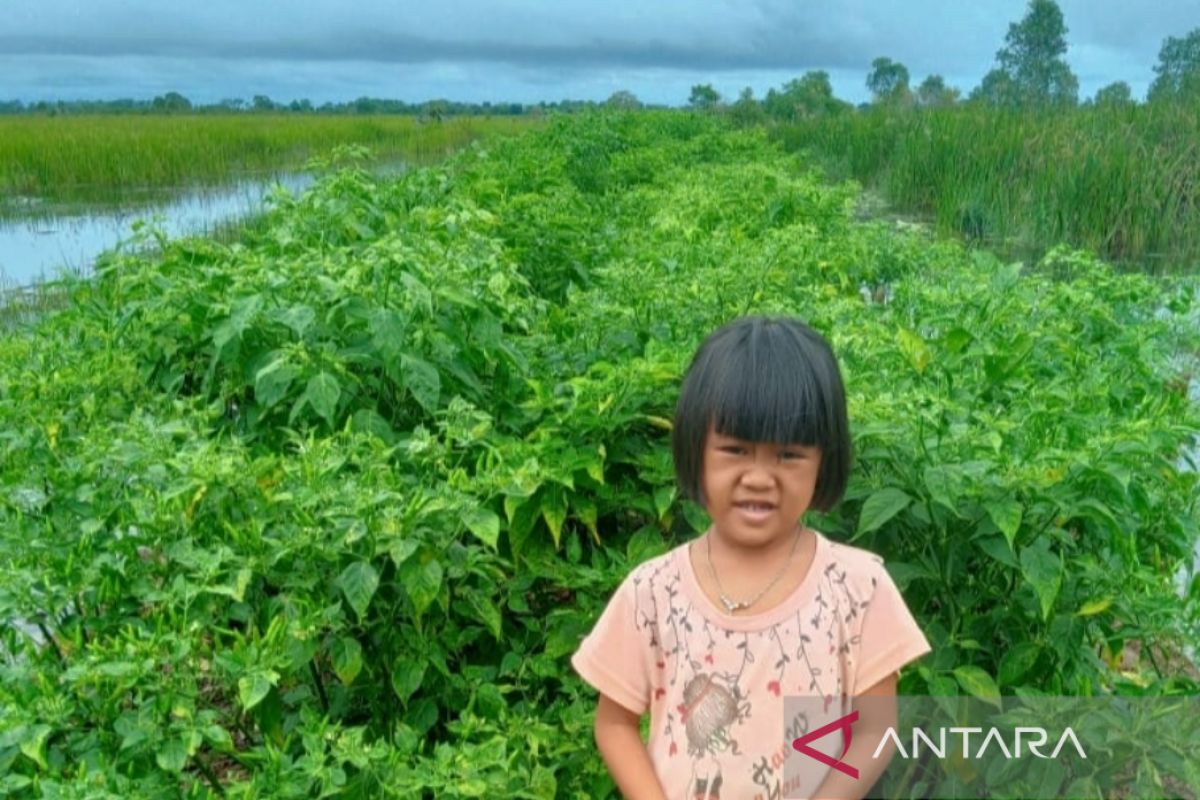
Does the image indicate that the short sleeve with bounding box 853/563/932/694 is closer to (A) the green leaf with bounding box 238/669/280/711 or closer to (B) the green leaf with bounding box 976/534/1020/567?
(B) the green leaf with bounding box 976/534/1020/567

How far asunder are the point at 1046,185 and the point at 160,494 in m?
11.2

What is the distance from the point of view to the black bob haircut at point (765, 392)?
180 centimetres

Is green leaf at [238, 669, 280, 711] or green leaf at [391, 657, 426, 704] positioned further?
green leaf at [391, 657, 426, 704]

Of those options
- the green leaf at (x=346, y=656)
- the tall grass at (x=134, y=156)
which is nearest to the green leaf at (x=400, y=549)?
the green leaf at (x=346, y=656)

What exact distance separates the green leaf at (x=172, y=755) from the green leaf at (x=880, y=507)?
117 cm

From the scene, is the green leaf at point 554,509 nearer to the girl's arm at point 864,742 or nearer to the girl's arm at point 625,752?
the girl's arm at point 625,752

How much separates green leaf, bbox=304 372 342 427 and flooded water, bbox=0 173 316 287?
874cm

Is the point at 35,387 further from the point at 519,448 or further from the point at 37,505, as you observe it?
the point at 519,448

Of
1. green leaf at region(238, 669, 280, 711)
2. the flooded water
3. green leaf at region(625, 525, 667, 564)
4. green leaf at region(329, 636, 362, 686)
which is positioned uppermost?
green leaf at region(238, 669, 280, 711)

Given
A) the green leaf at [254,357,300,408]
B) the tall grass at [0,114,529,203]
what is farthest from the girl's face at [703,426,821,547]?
the tall grass at [0,114,529,203]

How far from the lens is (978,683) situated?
2.37 meters

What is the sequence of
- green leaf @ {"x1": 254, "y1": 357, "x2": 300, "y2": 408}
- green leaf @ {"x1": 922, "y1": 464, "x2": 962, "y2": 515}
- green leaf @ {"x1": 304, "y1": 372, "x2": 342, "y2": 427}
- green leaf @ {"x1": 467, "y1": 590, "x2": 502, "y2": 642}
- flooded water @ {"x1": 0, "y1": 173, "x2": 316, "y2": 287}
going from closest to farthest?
green leaf @ {"x1": 922, "y1": 464, "x2": 962, "y2": 515}
green leaf @ {"x1": 467, "y1": 590, "x2": 502, "y2": 642}
green leaf @ {"x1": 304, "y1": 372, "x2": 342, "y2": 427}
green leaf @ {"x1": 254, "y1": 357, "x2": 300, "y2": 408}
flooded water @ {"x1": 0, "y1": 173, "x2": 316, "y2": 287}

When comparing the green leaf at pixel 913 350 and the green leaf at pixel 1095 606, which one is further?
the green leaf at pixel 913 350

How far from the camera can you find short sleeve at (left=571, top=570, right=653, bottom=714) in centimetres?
193
